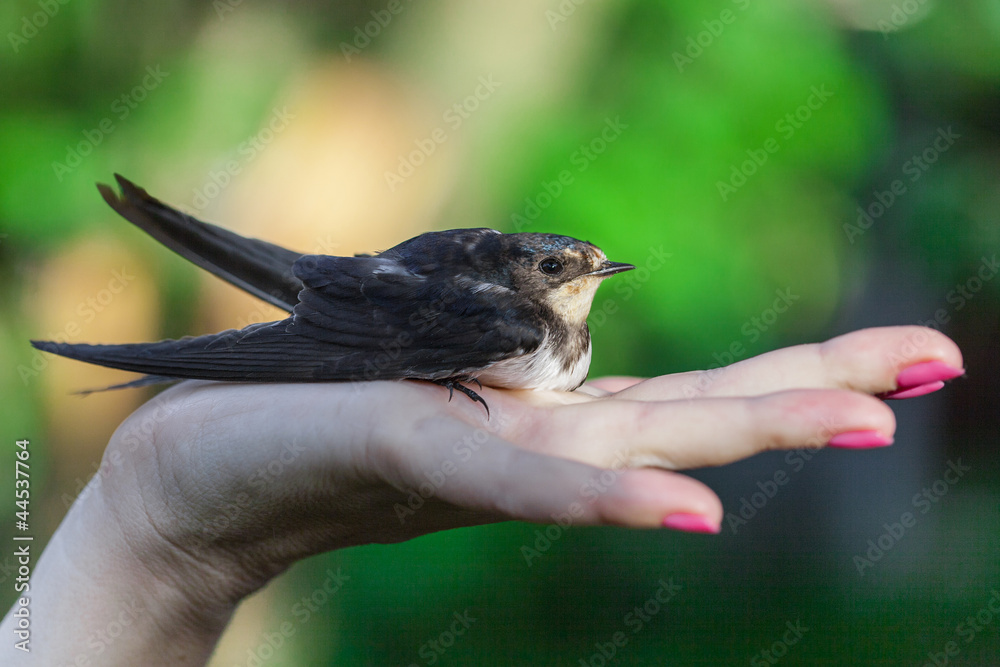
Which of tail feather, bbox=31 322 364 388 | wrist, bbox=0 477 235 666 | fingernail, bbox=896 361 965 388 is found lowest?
wrist, bbox=0 477 235 666

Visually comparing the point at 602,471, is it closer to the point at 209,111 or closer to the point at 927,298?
the point at 209,111

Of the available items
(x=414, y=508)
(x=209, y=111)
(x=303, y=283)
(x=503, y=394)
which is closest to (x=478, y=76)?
(x=209, y=111)
